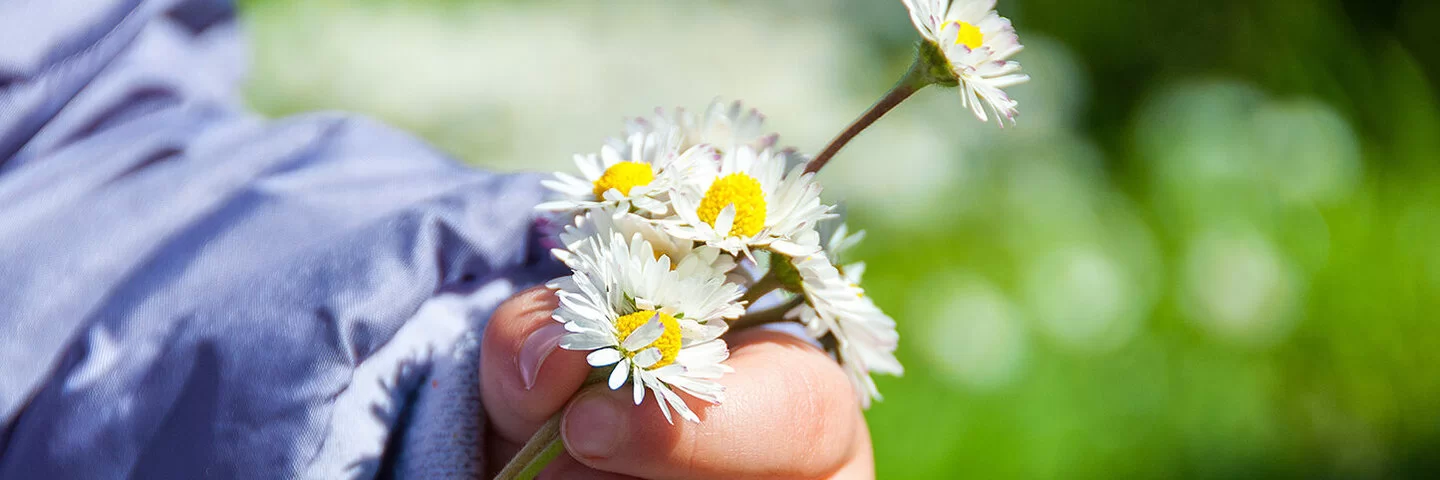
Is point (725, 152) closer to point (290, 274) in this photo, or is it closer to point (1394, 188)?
point (290, 274)

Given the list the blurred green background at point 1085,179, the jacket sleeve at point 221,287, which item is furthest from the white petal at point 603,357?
the blurred green background at point 1085,179

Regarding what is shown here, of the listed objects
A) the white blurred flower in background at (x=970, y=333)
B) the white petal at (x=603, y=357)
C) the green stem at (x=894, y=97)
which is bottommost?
the white blurred flower in background at (x=970, y=333)

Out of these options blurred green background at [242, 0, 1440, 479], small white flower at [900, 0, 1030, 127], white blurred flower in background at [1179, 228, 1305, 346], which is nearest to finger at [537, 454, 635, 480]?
small white flower at [900, 0, 1030, 127]

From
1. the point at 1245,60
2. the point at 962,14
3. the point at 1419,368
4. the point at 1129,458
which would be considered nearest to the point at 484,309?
the point at 962,14

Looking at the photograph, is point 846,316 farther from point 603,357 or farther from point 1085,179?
point 1085,179

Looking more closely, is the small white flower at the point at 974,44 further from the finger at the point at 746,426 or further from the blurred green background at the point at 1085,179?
the blurred green background at the point at 1085,179

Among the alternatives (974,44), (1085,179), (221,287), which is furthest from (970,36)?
(1085,179)
